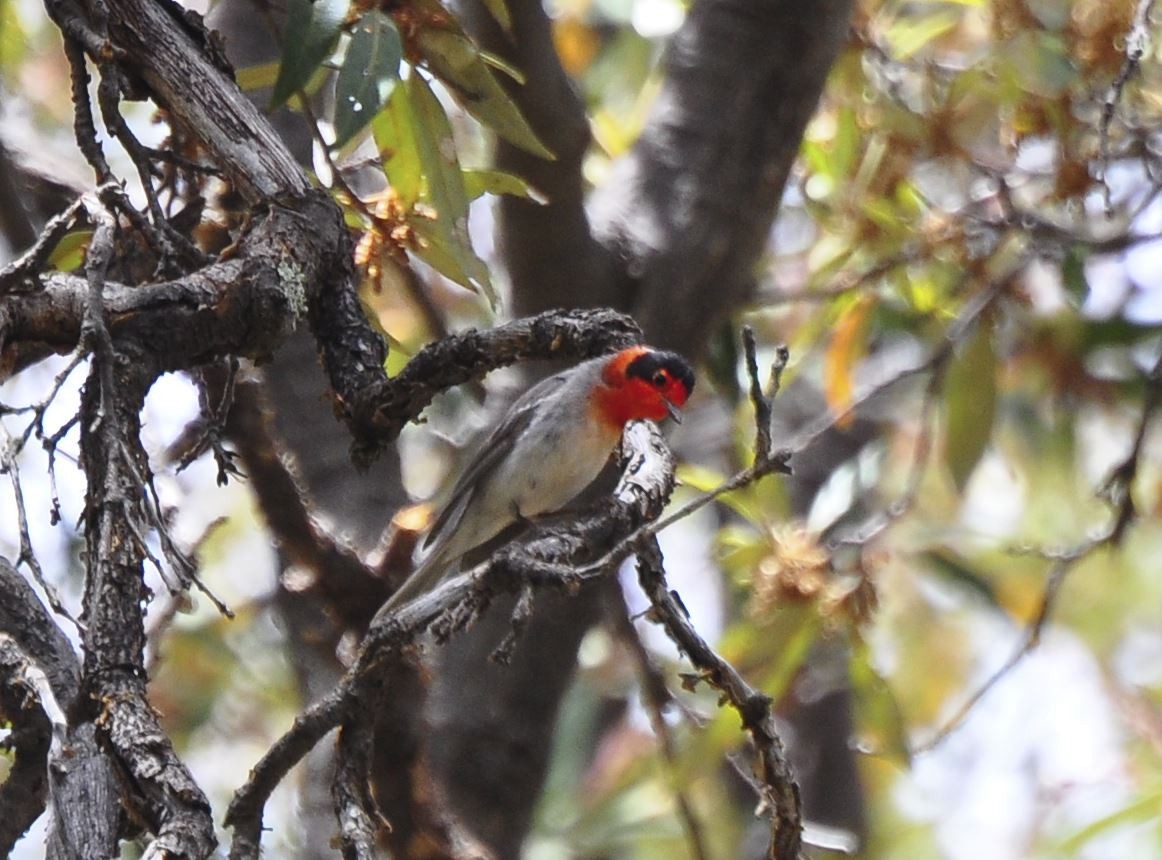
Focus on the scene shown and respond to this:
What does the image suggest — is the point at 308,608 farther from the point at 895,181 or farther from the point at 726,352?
the point at 895,181

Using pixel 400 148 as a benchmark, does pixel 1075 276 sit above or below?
above

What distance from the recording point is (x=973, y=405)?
4805 millimetres

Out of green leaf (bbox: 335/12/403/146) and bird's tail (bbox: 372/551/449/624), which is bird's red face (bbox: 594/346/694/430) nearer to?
bird's tail (bbox: 372/551/449/624)

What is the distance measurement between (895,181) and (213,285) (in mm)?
3443

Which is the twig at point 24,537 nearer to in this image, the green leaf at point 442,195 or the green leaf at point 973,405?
the green leaf at point 442,195

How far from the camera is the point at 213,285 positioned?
1.89 m

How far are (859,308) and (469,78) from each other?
2.75 m

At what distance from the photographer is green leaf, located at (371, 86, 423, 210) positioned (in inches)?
106

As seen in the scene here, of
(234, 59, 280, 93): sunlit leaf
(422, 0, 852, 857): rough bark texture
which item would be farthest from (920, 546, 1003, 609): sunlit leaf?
(234, 59, 280, 93): sunlit leaf

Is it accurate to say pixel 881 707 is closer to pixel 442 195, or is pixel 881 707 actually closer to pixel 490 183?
pixel 490 183

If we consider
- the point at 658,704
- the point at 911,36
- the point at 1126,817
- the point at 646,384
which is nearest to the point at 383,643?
the point at 646,384

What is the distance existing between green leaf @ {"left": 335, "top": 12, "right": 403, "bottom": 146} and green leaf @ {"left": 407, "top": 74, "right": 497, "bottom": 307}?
9.4 inches

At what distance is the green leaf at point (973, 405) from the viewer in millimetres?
4789

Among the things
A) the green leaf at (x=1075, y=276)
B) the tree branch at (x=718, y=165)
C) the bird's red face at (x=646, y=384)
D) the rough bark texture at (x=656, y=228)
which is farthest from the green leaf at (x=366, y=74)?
the green leaf at (x=1075, y=276)
